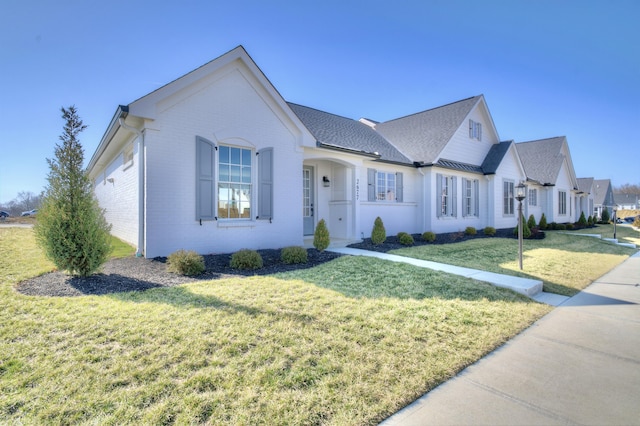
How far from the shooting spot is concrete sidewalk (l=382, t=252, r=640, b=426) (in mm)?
2365

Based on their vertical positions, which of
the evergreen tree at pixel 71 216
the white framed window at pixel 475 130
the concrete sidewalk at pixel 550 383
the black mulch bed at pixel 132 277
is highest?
the white framed window at pixel 475 130

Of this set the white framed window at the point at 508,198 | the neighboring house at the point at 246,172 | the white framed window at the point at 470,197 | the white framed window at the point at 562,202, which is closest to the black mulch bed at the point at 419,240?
the neighboring house at the point at 246,172

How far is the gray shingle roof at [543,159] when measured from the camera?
24.1 m

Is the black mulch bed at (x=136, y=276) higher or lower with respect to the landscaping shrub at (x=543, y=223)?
lower

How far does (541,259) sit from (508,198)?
10687 mm

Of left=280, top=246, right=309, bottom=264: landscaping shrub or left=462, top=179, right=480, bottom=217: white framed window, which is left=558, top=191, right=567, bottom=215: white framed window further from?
left=280, top=246, right=309, bottom=264: landscaping shrub

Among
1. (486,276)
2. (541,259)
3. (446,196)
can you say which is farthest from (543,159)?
(486,276)

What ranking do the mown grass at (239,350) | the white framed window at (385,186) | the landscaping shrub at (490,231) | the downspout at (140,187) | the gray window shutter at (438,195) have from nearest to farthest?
1. the mown grass at (239,350)
2. the downspout at (140,187)
3. the white framed window at (385,186)
4. the gray window shutter at (438,195)
5. the landscaping shrub at (490,231)

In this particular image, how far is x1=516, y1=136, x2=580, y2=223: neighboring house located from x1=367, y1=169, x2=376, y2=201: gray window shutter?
14.7m

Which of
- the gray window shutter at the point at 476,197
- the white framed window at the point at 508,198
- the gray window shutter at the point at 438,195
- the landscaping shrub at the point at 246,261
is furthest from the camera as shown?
the white framed window at the point at 508,198

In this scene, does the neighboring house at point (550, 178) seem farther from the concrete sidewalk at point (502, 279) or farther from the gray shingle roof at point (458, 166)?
the concrete sidewalk at point (502, 279)

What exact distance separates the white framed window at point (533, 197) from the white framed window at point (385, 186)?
49.2ft

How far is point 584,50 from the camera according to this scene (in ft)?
46.1

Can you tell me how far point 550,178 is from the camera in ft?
78.3
